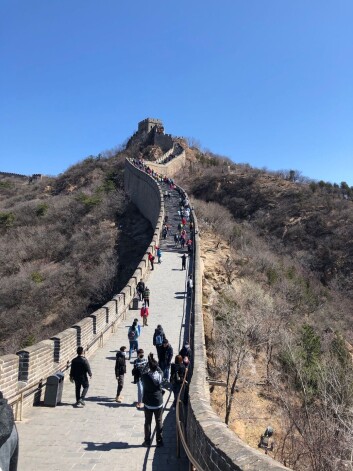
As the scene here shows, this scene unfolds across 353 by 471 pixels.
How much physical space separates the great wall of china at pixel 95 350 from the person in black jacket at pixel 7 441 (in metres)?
1.80

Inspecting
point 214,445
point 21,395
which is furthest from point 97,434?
point 214,445

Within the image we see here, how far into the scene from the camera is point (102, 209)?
41281mm

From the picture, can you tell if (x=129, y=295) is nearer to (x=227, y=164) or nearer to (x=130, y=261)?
(x=130, y=261)

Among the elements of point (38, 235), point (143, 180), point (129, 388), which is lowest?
point (129, 388)

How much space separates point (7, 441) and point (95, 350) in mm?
10499

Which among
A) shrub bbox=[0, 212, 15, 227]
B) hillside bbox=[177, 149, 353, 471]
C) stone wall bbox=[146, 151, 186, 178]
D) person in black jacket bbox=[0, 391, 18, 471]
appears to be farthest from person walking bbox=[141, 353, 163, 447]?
stone wall bbox=[146, 151, 186, 178]

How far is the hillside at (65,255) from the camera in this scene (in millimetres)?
23656

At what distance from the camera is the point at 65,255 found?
3388 centimetres

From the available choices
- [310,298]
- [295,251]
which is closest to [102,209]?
[295,251]

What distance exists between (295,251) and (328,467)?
100ft

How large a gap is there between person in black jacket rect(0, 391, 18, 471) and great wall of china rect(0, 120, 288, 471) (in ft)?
5.91

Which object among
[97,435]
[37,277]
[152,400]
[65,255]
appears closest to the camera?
[152,400]

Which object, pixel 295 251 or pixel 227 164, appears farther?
pixel 227 164

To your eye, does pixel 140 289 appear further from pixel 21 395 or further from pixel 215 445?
pixel 215 445
